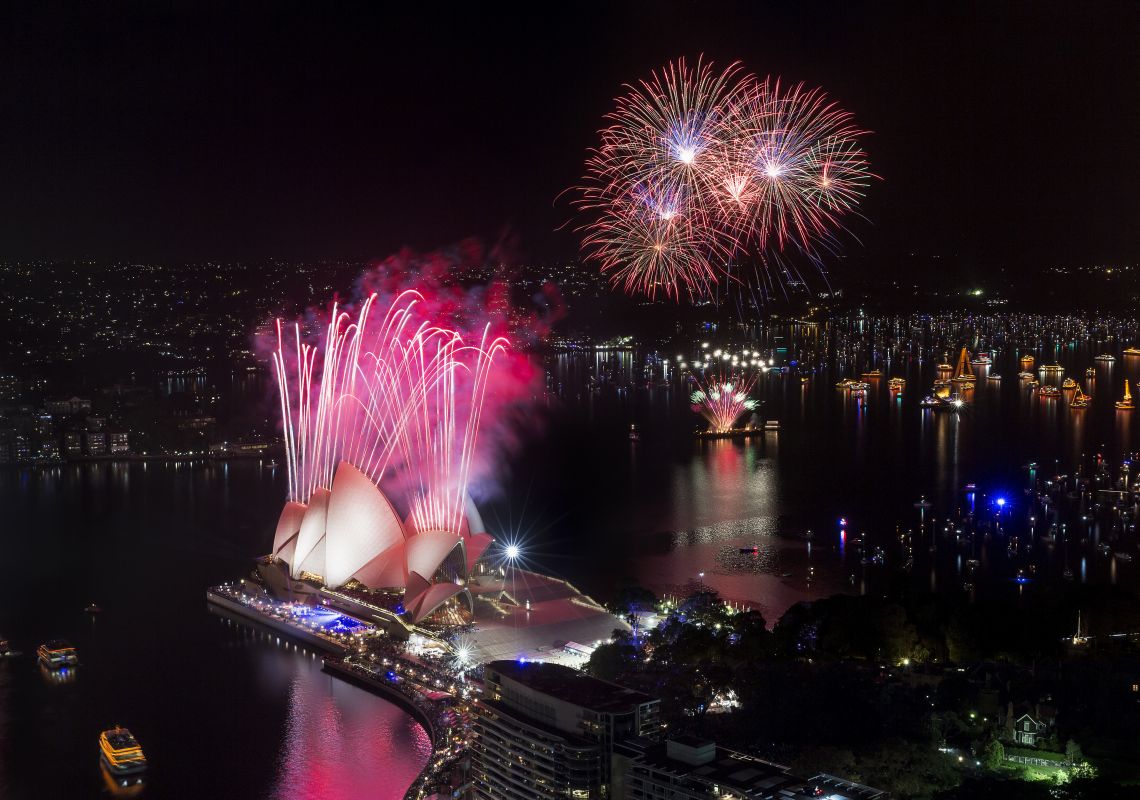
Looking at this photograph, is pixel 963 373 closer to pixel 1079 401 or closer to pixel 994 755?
pixel 1079 401

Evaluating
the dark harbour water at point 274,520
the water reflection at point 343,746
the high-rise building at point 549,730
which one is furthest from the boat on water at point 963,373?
the high-rise building at point 549,730

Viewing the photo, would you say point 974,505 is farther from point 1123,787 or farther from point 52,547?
point 52,547

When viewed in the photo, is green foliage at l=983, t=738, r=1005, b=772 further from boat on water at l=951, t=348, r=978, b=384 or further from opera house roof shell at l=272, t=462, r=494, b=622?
boat on water at l=951, t=348, r=978, b=384

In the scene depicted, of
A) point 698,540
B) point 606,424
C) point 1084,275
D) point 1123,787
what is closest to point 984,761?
point 1123,787

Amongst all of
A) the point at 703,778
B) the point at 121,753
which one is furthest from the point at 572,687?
the point at 121,753

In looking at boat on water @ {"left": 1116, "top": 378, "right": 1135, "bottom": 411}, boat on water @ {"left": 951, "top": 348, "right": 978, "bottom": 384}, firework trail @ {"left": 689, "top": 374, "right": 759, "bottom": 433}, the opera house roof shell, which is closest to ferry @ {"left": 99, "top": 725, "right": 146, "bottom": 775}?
the opera house roof shell

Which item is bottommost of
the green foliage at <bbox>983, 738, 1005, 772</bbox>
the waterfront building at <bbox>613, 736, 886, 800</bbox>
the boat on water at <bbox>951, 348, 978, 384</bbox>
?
the green foliage at <bbox>983, 738, 1005, 772</bbox>

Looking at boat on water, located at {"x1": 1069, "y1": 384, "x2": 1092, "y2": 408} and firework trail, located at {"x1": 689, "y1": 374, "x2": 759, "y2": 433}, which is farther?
boat on water, located at {"x1": 1069, "y1": 384, "x2": 1092, "y2": 408}
